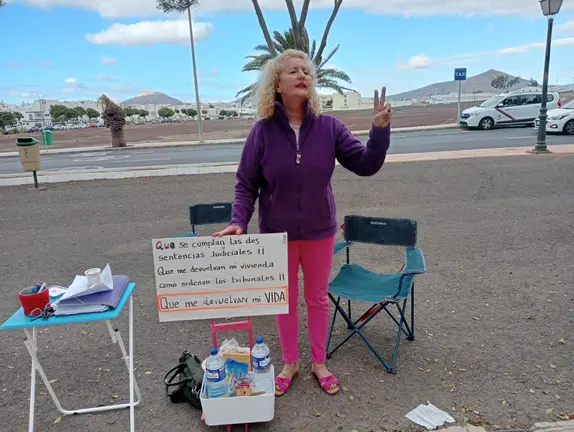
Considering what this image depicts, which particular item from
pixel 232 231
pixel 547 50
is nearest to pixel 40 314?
pixel 232 231

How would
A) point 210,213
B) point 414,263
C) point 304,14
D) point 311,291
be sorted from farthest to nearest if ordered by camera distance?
1. point 304,14
2. point 210,213
3. point 414,263
4. point 311,291

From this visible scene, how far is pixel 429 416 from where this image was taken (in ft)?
8.20

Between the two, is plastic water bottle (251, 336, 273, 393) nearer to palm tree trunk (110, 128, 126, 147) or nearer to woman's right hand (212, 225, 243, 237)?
woman's right hand (212, 225, 243, 237)

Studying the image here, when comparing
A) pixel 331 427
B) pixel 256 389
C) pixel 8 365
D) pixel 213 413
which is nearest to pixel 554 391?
pixel 331 427

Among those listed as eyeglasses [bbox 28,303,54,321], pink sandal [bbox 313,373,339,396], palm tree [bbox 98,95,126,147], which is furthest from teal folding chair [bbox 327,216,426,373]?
palm tree [bbox 98,95,126,147]

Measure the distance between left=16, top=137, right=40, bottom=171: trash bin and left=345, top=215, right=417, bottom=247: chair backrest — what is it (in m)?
8.66

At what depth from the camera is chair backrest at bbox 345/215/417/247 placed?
10.8ft

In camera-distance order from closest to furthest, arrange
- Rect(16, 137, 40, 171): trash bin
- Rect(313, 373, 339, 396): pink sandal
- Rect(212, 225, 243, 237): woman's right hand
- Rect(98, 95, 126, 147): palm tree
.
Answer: Rect(212, 225, 243, 237): woman's right hand
Rect(313, 373, 339, 396): pink sandal
Rect(16, 137, 40, 171): trash bin
Rect(98, 95, 126, 147): palm tree

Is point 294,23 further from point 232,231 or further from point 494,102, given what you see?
point 232,231

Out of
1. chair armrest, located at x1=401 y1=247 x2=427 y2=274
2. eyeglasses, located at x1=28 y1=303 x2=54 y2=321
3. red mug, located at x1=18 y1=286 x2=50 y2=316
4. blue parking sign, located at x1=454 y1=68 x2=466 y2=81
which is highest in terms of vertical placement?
blue parking sign, located at x1=454 y1=68 x2=466 y2=81

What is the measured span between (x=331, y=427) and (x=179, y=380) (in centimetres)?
104

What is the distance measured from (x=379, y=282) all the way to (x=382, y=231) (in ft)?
1.34

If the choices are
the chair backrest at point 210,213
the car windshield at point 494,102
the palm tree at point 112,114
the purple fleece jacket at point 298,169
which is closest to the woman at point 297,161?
the purple fleece jacket at point 298,169

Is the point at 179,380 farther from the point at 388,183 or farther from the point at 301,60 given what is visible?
the point at 388,183
